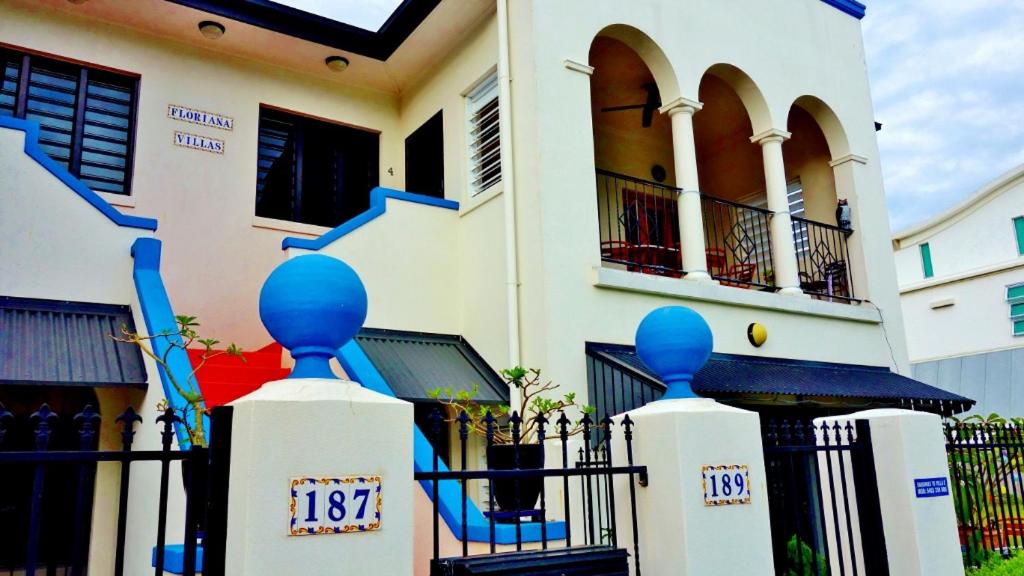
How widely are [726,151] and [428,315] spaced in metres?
6.75

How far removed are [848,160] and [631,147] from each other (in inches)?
128

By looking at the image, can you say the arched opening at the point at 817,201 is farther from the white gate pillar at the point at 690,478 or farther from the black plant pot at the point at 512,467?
the black plant pot at the point at 512,467

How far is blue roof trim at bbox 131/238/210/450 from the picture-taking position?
6031mm

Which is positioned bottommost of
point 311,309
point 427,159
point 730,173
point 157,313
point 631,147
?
point 311,309

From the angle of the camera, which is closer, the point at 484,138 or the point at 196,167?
the point at 484,138

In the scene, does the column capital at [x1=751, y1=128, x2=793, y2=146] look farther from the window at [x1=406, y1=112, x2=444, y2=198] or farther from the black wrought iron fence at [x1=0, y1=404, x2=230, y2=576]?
the black wrought iron fence at [x1=0, y1=404, x2=230, y2=576]

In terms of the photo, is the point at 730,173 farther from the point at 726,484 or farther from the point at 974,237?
the point at 974,237

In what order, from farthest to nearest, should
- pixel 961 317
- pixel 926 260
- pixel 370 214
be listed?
pixel 926 260, pixel 961 317, pixel 370 214

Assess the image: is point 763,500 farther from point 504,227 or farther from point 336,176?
point 336,176

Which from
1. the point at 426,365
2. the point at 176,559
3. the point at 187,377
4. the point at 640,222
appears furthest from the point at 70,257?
the point at 640,222

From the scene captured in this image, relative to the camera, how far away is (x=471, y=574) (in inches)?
133

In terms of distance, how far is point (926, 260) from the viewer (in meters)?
21.9

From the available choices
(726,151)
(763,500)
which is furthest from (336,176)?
(763,500)

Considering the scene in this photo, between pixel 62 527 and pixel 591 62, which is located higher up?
pixel 591 62
